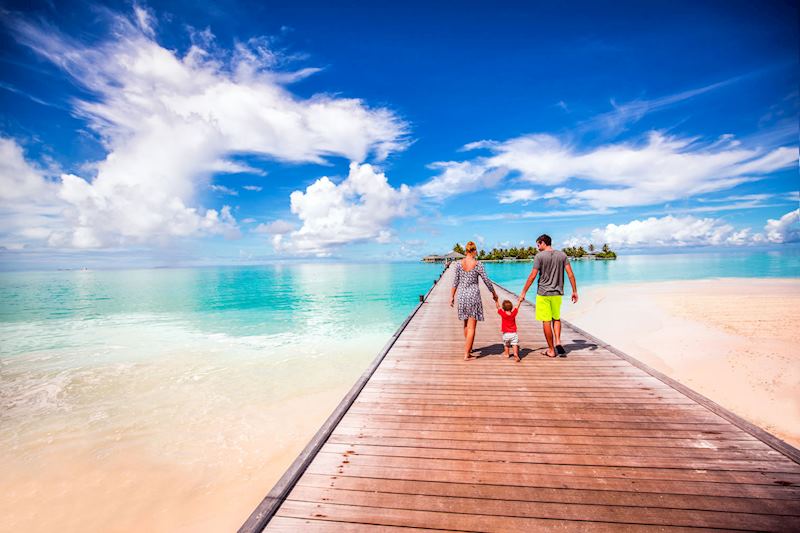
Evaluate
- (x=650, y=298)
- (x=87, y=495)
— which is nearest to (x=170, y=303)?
(x=87, y=495)

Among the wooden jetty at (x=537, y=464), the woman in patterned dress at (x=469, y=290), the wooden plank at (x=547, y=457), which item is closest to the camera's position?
the wooden jetty at (x=537, y=464)

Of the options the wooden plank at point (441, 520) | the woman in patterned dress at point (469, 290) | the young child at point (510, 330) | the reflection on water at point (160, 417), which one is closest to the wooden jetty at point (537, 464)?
the wooden plank at point (441, 520)

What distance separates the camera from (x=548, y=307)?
6285 millimetres

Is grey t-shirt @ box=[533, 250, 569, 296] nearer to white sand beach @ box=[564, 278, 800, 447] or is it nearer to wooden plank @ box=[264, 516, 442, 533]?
white sand beach @ box=[564, 278, 800, 447]

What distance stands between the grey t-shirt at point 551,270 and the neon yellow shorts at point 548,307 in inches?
4.1

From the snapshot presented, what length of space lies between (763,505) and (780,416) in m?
5.94

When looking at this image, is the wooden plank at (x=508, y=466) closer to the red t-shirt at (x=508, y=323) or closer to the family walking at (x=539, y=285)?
the family walking at (x=539, y=285)

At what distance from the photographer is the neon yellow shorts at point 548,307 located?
20.5ft

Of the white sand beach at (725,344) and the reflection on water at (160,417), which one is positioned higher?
the white sand beach at (725,344)

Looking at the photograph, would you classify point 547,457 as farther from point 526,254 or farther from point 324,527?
point 526,254

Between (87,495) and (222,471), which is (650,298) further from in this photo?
(87,495)

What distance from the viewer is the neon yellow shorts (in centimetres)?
624

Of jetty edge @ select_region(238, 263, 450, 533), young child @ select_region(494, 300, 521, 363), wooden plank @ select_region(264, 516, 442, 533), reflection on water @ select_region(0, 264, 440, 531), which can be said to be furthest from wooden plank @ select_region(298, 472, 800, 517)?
young child @ select_region(494, 300, 521, 363)

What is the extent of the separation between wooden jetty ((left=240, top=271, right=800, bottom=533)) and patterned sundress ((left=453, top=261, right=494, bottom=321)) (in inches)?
51.2
